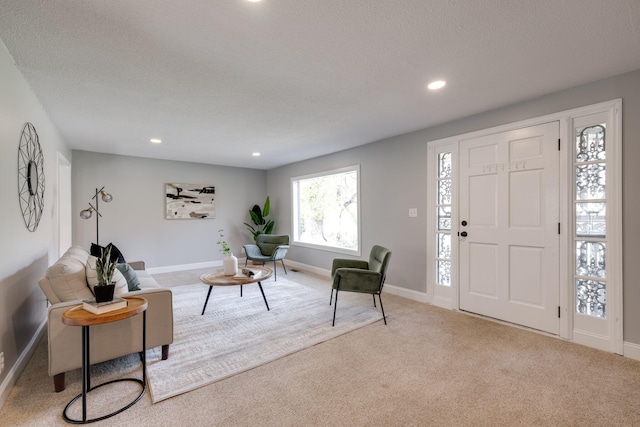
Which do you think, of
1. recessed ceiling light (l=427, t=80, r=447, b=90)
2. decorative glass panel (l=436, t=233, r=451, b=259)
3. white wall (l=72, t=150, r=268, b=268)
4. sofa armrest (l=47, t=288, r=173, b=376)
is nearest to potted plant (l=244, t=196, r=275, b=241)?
white wall (l=72, t=150, r=268, b=268)

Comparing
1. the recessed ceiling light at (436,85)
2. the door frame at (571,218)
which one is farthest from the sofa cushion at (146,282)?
the door frame at (571,218)

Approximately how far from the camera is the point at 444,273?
370 centimetres

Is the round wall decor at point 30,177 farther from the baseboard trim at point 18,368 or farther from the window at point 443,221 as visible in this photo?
the window at point 443,221

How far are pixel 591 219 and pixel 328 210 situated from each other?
155 inches

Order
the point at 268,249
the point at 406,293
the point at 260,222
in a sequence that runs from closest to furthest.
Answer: the point at 406,293, the point at 268,249, the point at 260,222

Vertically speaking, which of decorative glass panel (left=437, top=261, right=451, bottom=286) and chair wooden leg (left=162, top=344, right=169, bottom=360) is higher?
decorative glass panel (left=437, top=261, right=451, bottom=286)

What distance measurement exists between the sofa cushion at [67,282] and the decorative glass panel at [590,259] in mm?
4009

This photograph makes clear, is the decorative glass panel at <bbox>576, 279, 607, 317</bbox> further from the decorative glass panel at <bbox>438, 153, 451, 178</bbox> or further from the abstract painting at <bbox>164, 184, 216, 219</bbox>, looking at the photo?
the abstract painting at <bbox>164, 184, 216, 219</bbox>

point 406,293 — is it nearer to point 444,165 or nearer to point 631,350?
point 444,165

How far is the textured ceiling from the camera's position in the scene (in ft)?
5.38

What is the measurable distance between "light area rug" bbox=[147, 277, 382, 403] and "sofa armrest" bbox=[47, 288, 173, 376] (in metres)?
0.24

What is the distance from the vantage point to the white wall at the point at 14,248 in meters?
1.93

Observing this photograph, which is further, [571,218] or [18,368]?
[571,218]

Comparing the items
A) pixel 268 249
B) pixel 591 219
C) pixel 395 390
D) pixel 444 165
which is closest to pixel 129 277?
A: pixel 395 390
